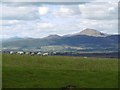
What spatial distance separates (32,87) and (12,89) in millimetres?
3551

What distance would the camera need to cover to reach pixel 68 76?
71.4 metres

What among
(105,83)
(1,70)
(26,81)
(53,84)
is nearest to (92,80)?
(105,83)

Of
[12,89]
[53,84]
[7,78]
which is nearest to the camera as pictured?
[12,89]

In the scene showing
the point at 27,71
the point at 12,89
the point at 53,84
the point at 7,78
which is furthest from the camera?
the point at 27,71

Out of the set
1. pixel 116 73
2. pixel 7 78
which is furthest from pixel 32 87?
pixel 116 73

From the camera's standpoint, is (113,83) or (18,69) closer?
(113,83)

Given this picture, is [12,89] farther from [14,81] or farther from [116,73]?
[116,73]

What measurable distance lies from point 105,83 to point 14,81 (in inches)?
703

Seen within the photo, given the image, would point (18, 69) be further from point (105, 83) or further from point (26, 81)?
point (105, 83)

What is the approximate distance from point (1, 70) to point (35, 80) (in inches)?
441

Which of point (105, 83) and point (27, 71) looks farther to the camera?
point (27, 71)

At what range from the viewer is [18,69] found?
249ft

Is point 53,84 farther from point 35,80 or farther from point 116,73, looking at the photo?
point 116,73

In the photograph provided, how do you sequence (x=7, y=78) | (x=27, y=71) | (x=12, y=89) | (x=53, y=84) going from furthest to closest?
(x=27, y=71) → (x=7, y=78) → (x=53, y=84) → (x=12, y=89)
